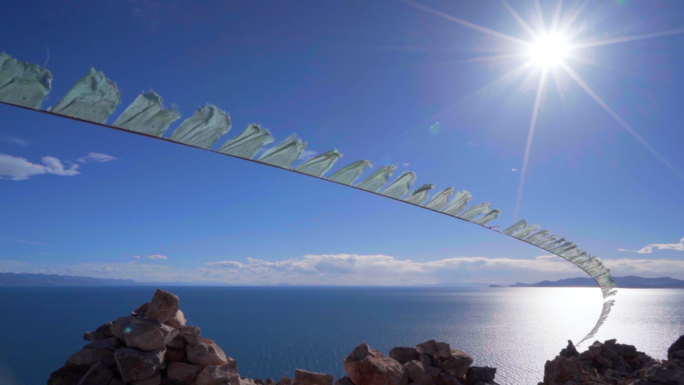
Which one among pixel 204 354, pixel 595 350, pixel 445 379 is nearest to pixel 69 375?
pixel 204 354

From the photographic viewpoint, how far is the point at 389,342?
62031 millimetres

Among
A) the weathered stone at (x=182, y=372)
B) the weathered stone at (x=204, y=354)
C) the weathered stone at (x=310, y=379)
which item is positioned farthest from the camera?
the weathered stone at (x=310, y=379)

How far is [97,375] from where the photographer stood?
519cm

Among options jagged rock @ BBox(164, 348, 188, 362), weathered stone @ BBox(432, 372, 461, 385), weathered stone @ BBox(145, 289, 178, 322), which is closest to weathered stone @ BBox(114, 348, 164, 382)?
jagged rock @ BBox(164, 348, 188, 362)

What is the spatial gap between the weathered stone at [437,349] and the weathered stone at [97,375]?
6445 millimetres

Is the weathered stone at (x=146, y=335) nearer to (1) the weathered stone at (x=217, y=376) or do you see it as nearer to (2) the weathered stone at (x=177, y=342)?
(2) the weathered stone at (x=177, y=342)

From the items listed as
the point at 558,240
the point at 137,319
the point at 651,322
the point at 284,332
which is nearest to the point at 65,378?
the point at 137,319

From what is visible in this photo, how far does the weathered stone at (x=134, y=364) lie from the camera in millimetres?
5289

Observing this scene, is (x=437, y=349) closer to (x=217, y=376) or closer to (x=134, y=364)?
(x=217, y=376)

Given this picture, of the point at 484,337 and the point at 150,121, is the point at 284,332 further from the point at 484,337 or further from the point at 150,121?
the point at 150,121

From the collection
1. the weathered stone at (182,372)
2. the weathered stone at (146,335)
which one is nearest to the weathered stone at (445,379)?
the weathered stone at (182,372)

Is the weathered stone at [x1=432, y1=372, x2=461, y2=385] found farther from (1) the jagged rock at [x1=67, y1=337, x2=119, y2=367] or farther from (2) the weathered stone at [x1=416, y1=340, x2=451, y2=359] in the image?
(1) the jagged rock at [x1=67, y1=337, x2=119, y2=367]

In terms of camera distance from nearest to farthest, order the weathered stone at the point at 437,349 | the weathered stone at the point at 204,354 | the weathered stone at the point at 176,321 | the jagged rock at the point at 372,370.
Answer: the weathered stone at the point at 204,354
the jagged rock at the point at 372,370
the weathered stone at the point at 176,321
the weathered stone at the point at 437,349

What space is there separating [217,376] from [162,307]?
1.69 metres
